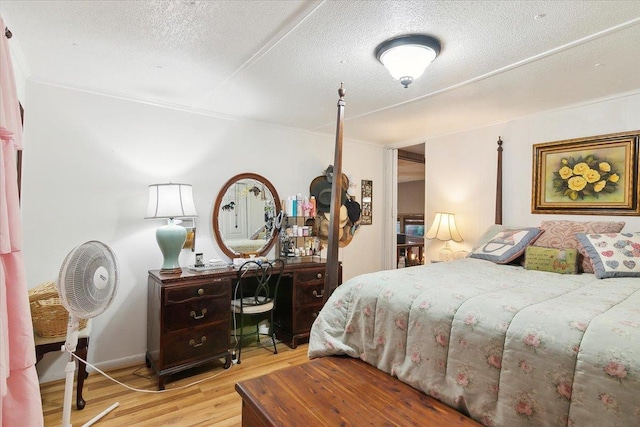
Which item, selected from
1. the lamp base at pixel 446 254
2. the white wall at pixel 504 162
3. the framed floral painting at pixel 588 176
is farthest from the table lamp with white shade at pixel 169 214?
the framed floral painting at pixel 588 176

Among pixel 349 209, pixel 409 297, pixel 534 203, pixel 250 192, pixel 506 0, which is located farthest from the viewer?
pixel 349 209

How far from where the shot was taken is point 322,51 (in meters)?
2.00

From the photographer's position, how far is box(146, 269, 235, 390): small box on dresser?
245 cm

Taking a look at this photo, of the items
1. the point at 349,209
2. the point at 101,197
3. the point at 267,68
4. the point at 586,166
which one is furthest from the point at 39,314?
the point at 586,166

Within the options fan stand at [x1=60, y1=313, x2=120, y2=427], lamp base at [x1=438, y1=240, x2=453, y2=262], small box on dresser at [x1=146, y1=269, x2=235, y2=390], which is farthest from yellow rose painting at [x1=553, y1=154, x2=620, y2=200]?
fan stand at [x1=60, y1=313, x2=120, y2=427]

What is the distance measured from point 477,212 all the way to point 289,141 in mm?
2251

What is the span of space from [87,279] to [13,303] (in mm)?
440

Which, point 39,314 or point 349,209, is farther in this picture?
point 349,209

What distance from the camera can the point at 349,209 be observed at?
425 cm

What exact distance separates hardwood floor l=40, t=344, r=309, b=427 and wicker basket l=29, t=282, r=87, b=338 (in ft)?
1.69

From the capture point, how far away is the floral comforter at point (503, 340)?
41.1 inches

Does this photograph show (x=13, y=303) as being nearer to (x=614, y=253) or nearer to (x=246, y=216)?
(x=246, y=216)

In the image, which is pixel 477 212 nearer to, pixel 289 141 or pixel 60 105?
pixel 289 141

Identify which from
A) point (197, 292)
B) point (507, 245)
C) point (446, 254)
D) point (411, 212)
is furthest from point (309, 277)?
point (411, 212)
